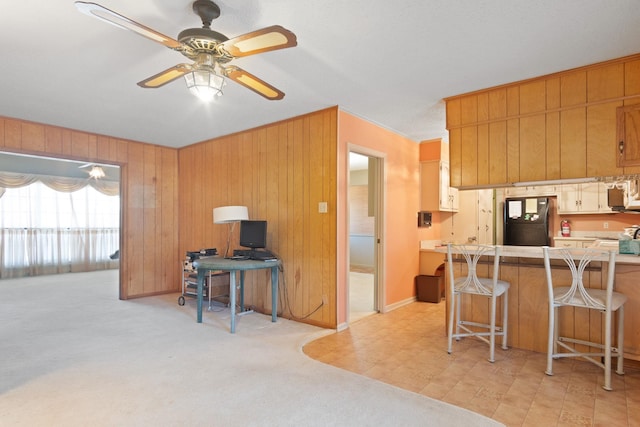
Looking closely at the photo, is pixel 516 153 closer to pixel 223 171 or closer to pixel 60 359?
pixel 223 171

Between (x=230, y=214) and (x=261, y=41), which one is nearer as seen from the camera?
(x=261, y=41)

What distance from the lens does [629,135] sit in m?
2.72

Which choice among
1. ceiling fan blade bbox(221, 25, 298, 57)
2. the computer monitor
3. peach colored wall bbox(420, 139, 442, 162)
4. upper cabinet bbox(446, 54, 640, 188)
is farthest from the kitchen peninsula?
ceiling fan blade bbox(221, 25, 298, 57)

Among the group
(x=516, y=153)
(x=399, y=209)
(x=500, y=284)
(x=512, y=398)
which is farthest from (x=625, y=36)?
(x=399, y=209)

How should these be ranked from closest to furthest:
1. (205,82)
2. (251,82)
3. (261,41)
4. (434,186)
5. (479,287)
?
(261,41) → (205,82) → (251,82) → (479,287) → (434,186)

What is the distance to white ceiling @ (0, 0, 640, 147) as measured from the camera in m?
2.07

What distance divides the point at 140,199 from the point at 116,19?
4353 mm

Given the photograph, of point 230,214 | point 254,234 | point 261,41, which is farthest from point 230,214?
point 261,41

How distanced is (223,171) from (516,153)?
3.79 m

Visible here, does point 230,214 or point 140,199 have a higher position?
point 140,199

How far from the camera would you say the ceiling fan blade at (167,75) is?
2.13m

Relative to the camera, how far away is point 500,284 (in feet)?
10.2

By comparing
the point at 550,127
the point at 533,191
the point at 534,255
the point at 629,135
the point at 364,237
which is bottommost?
the point at 364,237

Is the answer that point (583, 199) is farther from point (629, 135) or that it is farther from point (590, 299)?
point (590, 299)
